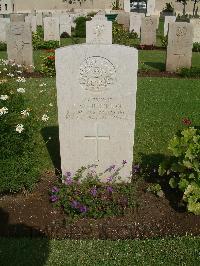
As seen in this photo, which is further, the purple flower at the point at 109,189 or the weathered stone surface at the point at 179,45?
the weathered stone surface at the point at 179,45

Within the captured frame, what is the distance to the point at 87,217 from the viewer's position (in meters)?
4.73

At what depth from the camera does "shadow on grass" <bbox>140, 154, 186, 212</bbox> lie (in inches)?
198

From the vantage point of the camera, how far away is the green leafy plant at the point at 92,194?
4703 millimetres

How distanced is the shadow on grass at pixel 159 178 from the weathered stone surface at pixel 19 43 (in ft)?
26.2

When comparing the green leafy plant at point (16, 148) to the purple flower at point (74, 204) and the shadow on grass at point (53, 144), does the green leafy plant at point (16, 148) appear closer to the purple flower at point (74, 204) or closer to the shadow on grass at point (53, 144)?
the shadow on grass at point (53, 144)

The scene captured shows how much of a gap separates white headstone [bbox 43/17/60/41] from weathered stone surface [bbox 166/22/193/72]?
8676 mm

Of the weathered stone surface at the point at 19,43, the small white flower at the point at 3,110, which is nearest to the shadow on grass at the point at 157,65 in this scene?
the weathered stone surface at the point at 19,43

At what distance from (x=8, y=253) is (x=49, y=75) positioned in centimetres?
917

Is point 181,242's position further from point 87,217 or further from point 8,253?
point 8,253

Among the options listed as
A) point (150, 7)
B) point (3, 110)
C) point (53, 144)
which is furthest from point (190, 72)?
point (150, 7)

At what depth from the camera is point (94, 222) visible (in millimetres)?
4656

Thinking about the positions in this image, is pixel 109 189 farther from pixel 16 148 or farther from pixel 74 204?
pixel 16 148

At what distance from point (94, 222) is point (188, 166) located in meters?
1.23

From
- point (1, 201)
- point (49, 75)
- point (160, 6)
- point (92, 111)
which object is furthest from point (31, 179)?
point (160, 6)
